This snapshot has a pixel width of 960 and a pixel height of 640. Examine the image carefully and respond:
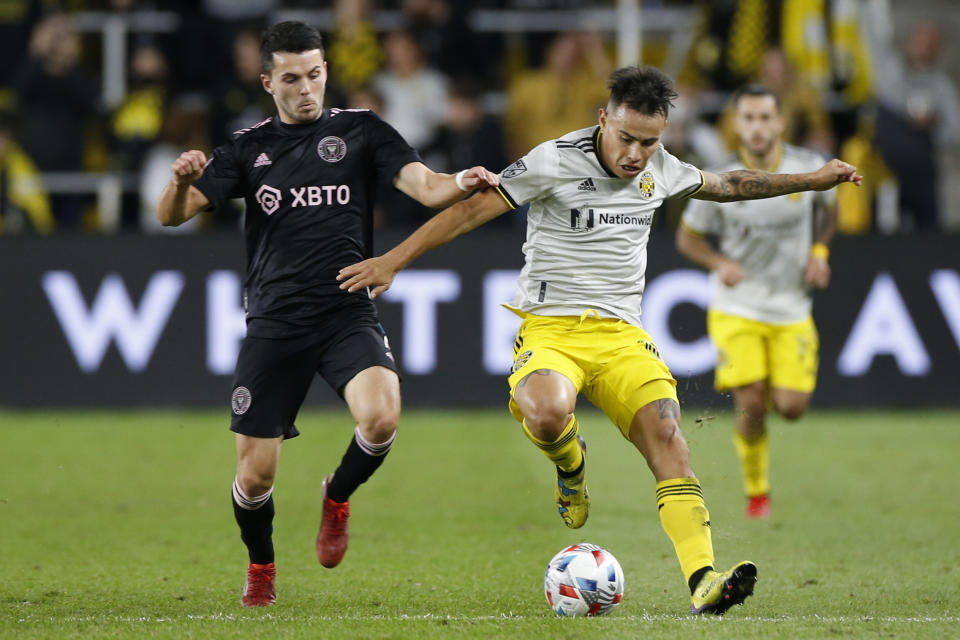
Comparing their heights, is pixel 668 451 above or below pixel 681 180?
below

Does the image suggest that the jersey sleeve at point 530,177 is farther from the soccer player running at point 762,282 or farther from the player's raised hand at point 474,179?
the soccer player running at point 762,282

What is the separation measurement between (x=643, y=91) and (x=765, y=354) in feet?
11.3

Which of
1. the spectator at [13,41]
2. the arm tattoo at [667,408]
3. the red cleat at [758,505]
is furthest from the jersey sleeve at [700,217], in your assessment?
the spectator at [13,41]

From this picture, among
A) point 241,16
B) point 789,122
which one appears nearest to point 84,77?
point 241,16

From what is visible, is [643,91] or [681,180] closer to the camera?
[643,91]

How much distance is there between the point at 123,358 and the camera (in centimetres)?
1277

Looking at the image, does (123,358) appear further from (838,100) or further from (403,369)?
(838,100)

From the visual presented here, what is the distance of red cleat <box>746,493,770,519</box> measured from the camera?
849 cm

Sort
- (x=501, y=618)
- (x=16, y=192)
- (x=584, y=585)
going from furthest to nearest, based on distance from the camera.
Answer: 1. (x=16, y=192)
2. (x=584, y=585)
3. (x=501, y=618)

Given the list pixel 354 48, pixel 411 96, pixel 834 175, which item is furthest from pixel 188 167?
pixel 354 48

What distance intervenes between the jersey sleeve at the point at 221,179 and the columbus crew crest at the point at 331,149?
0.37m

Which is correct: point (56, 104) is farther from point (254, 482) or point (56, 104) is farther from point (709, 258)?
point (254, 482)

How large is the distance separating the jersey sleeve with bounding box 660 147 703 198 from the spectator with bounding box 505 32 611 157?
7.30m

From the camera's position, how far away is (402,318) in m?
12.7
